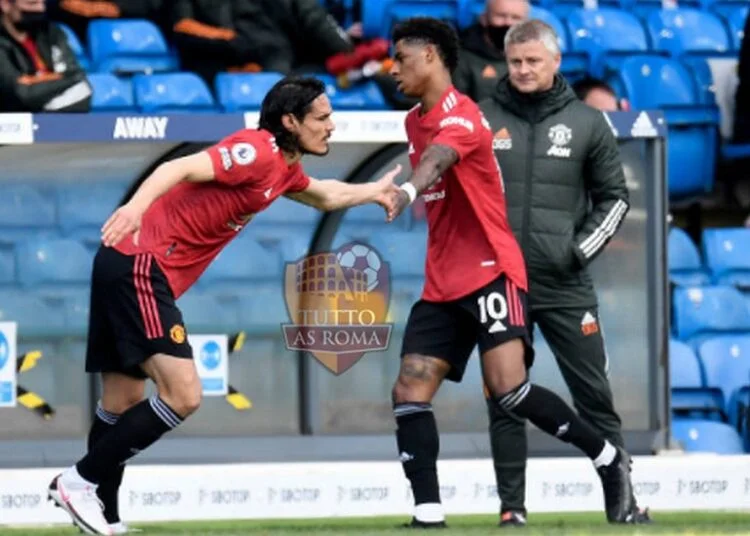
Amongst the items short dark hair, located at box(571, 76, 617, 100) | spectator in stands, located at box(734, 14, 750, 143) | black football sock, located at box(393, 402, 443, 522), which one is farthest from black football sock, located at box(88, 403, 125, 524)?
spectator in stands, located at box(734, 14, 750, 143)

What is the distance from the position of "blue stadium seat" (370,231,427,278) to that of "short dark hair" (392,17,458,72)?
257 centimetres

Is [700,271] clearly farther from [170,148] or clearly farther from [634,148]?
[170,148]

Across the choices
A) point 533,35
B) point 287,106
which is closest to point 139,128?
point 533,35

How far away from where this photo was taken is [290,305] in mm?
10219

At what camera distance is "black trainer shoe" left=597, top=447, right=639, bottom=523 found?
25.8 feet

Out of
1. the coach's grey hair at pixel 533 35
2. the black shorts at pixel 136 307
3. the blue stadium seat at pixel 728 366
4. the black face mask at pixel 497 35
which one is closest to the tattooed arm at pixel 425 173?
the black shorts at pixel 136 307

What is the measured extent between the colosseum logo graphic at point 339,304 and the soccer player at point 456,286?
2.43 m

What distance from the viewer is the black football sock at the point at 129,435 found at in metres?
7.17

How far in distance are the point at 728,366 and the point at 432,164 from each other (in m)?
4.41

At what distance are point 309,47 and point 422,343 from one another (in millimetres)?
4972

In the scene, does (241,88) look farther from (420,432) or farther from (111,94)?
(420,432)

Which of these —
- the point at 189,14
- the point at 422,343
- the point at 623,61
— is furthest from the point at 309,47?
the point at 422,343

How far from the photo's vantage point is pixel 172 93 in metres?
11.5

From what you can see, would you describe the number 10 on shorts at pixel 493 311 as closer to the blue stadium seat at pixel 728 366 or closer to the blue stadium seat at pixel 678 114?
the blue stadium seat at pixel 728 366
